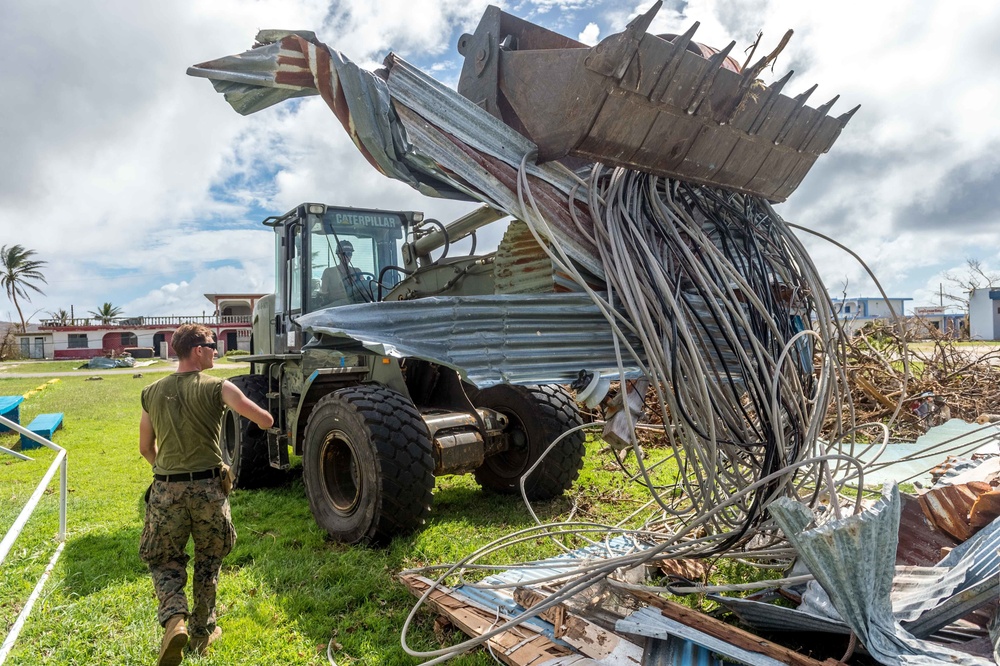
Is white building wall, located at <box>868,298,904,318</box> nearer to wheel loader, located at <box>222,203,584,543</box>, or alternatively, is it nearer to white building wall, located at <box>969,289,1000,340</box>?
wheel loader, located at <box>222,203,584,543</box>

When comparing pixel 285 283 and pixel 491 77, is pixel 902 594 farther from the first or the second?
pixel 285 283

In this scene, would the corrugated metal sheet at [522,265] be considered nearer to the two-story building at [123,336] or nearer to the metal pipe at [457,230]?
the metal pipe at [457,230]

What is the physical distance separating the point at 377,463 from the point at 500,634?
151 centimetres

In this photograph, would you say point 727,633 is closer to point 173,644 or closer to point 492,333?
point 492,333

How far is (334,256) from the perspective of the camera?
5.95 m

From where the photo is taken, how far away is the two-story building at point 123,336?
141ft

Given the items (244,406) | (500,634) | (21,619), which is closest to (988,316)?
(500,634)

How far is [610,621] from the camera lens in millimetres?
3020

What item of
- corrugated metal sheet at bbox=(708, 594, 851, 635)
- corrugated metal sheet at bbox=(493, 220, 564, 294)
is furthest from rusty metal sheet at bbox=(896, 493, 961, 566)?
corrugated metal sheet at bbox=(493, 220, 564, 294)

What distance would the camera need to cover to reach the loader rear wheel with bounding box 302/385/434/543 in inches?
169

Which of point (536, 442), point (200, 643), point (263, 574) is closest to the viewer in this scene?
point (200, 643)

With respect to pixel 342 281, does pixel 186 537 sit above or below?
below

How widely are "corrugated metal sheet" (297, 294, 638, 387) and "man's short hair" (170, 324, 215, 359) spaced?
1006 millimetres

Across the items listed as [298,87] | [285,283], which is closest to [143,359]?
[285,283]
